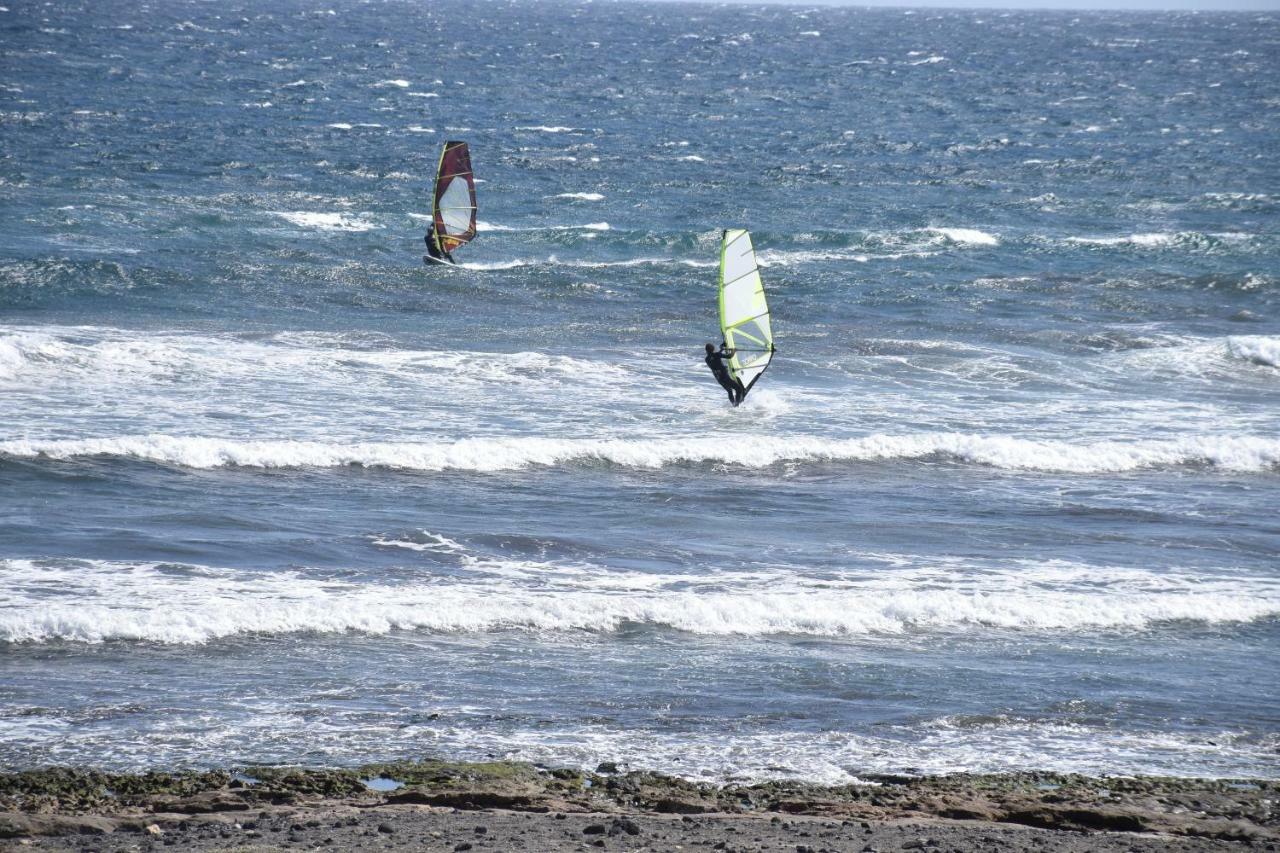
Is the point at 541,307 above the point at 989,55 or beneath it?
beneath

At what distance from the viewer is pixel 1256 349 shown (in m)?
28.7

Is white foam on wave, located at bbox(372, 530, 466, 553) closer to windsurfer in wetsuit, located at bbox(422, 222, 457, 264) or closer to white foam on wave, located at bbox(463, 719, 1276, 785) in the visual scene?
white foam on wave, located at bbox(463, 719, 1276, 785)

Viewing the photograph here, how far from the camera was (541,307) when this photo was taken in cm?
3102

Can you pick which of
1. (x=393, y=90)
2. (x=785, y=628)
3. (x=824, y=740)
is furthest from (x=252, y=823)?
(x=393, y=90)

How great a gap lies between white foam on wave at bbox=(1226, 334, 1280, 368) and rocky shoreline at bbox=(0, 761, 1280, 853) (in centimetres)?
1902

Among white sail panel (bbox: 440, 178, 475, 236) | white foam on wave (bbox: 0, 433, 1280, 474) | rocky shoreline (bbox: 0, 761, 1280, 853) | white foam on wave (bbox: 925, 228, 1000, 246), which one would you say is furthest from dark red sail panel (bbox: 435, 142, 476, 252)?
rocky shoreline (bbox: 0, 761, 1280, 853)

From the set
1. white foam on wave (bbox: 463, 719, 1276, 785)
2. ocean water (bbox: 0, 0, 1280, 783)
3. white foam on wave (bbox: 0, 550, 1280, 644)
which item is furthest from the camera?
white foam on wave (bbox: 0, 550, 1280, 644)

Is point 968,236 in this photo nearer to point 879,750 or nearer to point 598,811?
point 879,750

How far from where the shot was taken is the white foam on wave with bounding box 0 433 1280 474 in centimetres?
1994

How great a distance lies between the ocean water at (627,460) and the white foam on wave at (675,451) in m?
0.08

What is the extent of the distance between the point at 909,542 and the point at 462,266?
1865cm

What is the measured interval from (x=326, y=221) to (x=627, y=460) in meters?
19.3

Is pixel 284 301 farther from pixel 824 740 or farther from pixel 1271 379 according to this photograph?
pixel 824 740

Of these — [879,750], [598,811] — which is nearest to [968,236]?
[879,750]
